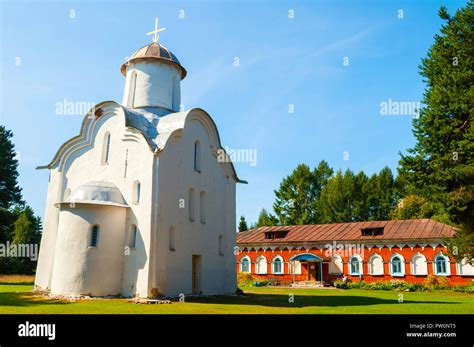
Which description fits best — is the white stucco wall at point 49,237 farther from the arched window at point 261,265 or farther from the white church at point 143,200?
the arched window at point 261,265

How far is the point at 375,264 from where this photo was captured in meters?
36.2

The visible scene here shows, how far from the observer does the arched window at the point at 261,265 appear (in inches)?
1628

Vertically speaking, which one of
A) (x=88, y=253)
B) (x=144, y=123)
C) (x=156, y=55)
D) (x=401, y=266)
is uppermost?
(x=156, y=55)

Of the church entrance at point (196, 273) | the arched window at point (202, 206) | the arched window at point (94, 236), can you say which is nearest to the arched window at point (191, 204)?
the arched window at point (202, 206)

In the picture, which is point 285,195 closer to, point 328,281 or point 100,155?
point 328,281

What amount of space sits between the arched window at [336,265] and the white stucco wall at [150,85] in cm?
2176

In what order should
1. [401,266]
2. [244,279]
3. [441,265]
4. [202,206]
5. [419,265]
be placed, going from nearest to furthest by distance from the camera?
[202,206], [441,265], [419,265], [401,266], [244,279]

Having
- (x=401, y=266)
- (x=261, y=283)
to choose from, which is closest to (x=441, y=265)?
(x=401, y=266)

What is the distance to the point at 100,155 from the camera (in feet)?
71.5

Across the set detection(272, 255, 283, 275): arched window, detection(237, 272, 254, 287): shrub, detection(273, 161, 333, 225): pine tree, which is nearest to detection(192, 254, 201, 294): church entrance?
detection(237, 272, 254, 287): shrub

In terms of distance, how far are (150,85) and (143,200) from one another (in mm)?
8311

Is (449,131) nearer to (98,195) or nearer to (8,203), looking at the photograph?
(98,195)
